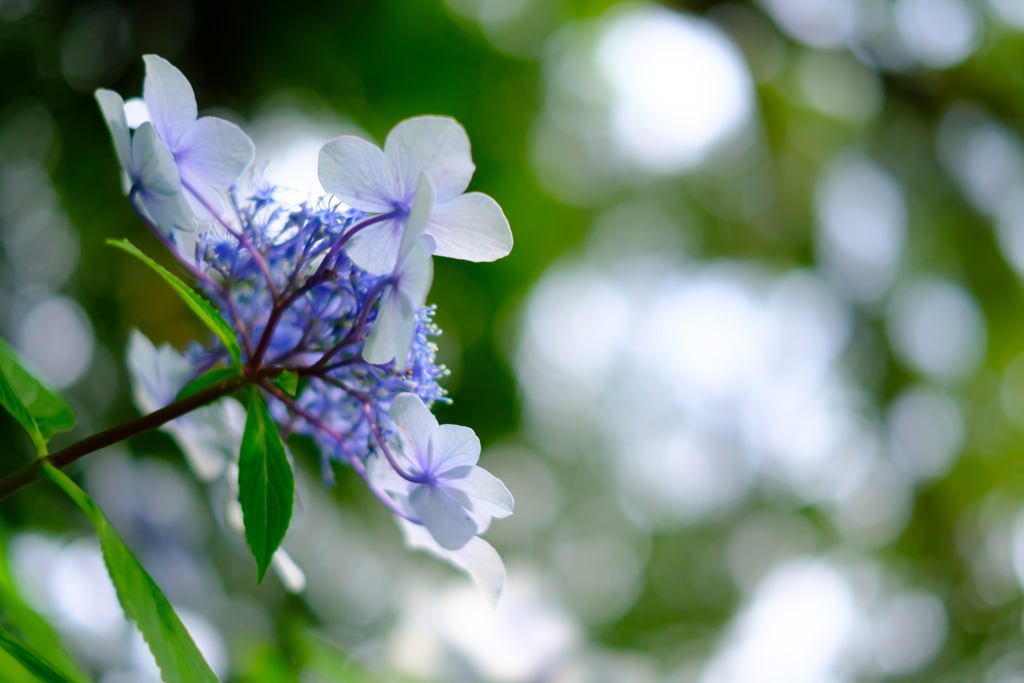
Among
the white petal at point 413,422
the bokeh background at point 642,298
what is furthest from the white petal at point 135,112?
the bokeh background at point 642,298

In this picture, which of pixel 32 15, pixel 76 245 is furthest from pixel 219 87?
pixel 76 245

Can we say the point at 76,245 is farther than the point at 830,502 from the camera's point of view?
No

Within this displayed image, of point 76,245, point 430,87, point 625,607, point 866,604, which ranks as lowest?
point 625,607

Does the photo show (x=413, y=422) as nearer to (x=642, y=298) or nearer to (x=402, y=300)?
(x=402, y=300)

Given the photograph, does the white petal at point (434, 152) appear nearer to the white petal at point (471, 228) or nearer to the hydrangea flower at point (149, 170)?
the white petal at point (471, 228)

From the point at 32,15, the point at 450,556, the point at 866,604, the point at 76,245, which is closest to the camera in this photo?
the point at 450,556

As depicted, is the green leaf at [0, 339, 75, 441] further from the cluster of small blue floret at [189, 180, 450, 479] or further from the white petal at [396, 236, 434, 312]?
the white petal at [396, 236, 434, 312]

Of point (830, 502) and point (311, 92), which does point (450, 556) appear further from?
point (830, 502)
